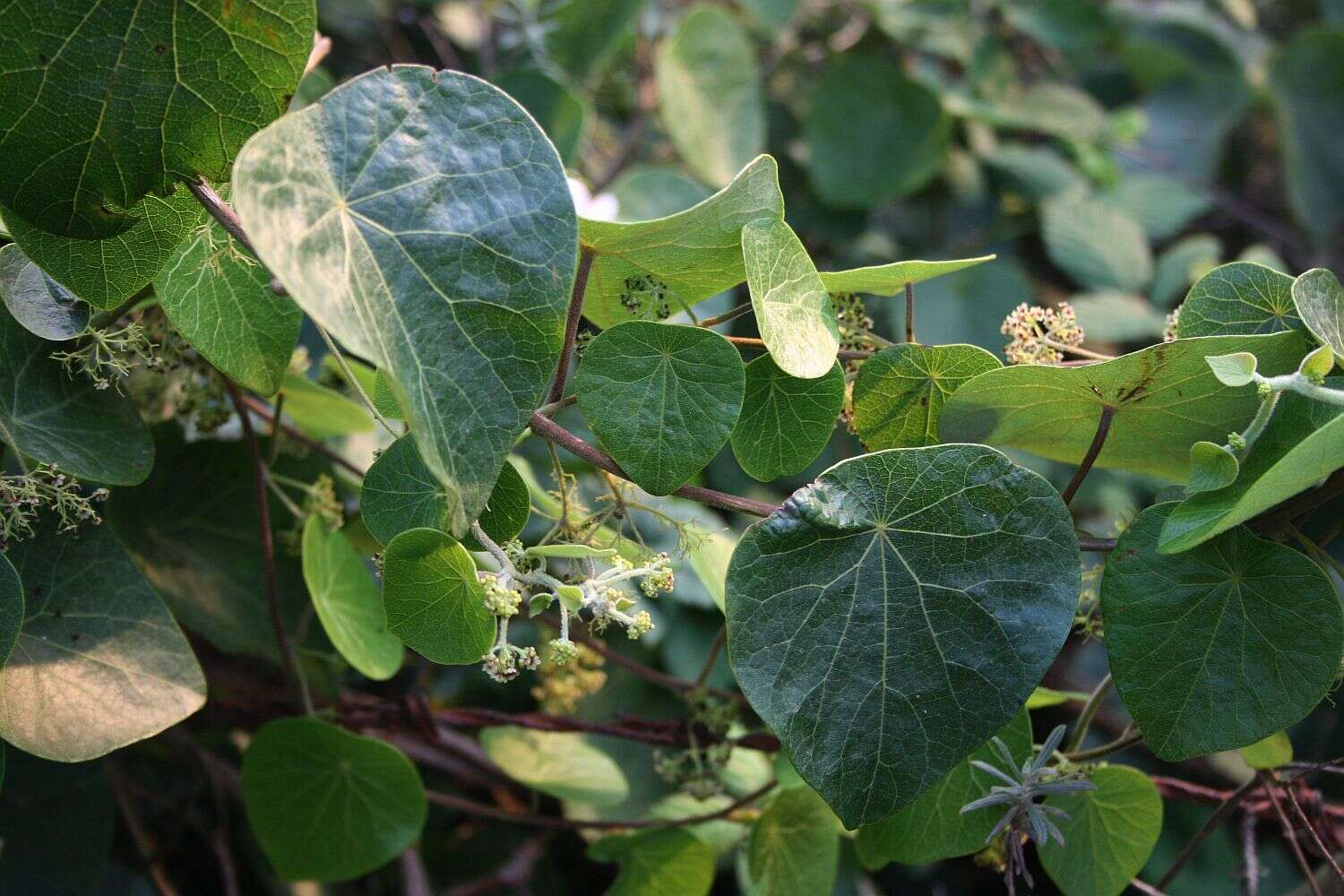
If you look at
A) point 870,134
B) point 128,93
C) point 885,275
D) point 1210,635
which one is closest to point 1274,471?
point 1210,635

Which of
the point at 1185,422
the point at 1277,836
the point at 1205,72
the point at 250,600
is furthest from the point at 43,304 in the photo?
the point at 1205,72

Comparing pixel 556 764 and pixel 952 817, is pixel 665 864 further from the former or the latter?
pixel 952 817

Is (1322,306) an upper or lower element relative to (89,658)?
upper

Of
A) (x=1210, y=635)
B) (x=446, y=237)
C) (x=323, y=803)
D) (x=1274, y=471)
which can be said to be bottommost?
(x=323, y=803)

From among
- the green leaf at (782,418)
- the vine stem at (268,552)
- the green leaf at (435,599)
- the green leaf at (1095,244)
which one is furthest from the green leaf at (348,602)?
the green leaf at (1095,244)

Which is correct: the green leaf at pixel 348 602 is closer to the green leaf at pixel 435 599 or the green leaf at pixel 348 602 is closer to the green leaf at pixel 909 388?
the green leaf at pixel 435 599

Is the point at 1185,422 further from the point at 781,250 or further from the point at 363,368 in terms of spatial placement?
the point at 363,368

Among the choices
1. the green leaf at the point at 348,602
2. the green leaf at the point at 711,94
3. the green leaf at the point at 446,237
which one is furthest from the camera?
the green leaf at the point at 711,94
